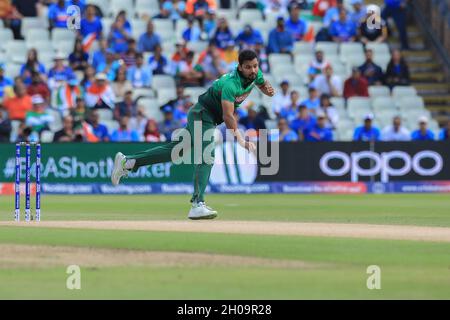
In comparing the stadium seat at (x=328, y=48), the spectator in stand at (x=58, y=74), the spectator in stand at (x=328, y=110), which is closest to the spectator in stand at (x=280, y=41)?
the stadium seat at (x=328, y=48)

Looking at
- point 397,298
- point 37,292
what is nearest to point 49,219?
point 37,292

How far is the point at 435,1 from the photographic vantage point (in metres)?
29.3

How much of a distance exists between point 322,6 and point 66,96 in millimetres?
6944

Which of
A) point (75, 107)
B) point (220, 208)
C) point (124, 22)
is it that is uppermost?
point (124, 22)

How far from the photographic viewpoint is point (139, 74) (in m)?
25.6

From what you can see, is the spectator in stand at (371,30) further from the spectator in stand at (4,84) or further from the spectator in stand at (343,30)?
the spectator in stand at (4,84)

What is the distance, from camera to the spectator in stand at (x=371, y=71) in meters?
27.0

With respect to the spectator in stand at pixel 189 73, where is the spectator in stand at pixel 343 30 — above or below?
above

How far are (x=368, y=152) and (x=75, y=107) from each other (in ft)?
19.4

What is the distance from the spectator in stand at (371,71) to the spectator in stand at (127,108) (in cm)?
552

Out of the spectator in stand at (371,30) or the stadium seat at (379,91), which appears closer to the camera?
the stadium seat at (379,91)

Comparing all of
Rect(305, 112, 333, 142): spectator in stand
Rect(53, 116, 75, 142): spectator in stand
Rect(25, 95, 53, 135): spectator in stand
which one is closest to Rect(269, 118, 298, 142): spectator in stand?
Rect(305, 112, 333, 142): spectator in stand

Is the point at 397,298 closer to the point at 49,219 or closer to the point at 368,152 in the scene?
the point at 49,219

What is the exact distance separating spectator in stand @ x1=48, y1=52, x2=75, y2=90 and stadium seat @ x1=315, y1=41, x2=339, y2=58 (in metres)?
5.96
